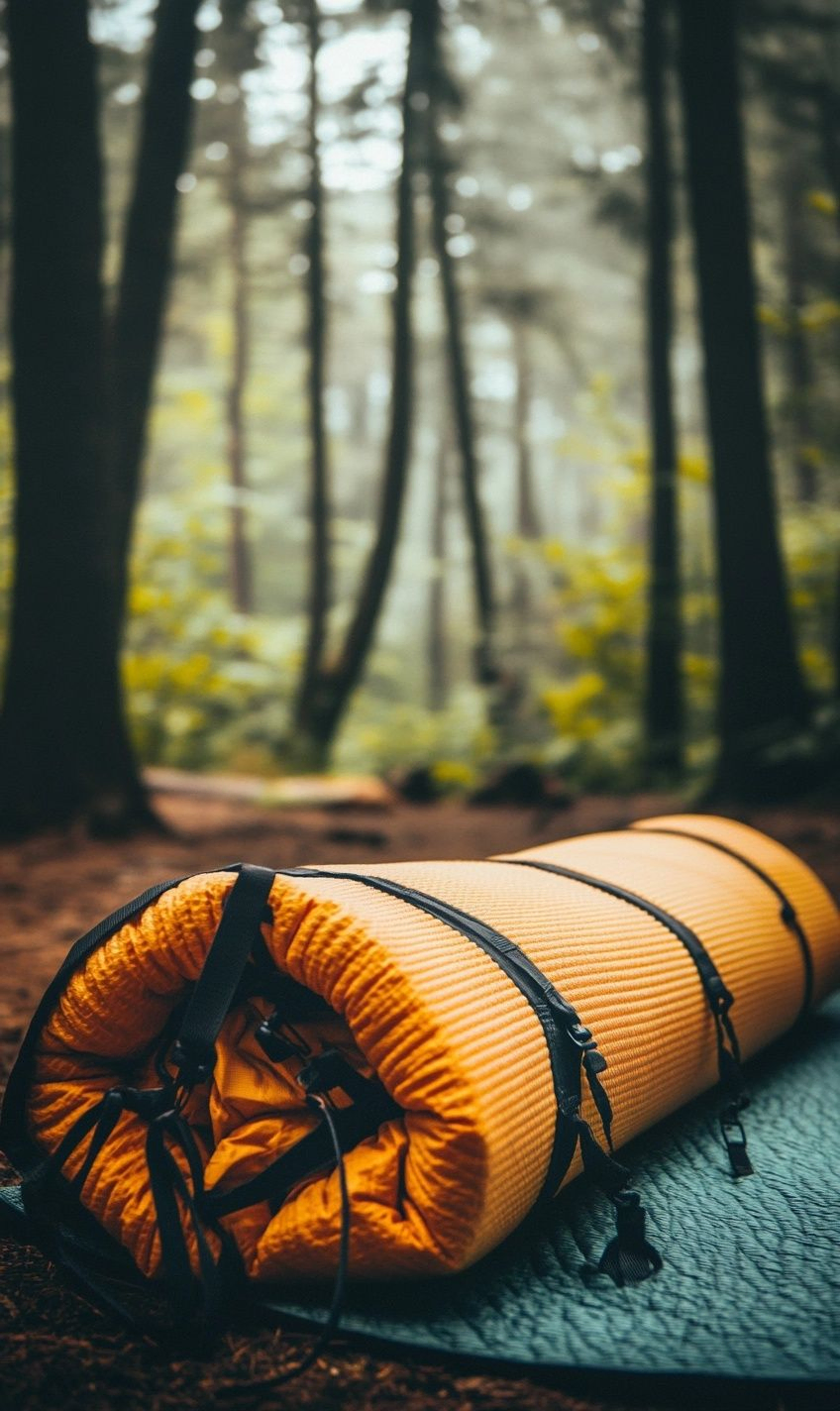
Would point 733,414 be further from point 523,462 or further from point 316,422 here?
point 523,462

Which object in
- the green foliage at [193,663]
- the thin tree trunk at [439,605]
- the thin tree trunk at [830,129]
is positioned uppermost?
the thin tree trunk at [830,129]

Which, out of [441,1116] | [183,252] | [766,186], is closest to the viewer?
[441,1116]

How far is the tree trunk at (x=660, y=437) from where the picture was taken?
35.7ft

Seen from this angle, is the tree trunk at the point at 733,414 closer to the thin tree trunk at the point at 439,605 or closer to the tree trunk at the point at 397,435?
the tree trunk at the point at 397,435

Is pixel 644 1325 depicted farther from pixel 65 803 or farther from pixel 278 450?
pixel 278 450

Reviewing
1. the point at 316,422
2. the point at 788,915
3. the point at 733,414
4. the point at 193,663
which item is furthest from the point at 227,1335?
the point at 316,422

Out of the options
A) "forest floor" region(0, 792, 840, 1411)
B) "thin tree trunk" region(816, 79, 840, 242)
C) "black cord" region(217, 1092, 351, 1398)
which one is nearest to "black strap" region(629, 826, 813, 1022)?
"forest floor" region(0, 792, 840, 1411)

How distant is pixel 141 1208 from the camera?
173 cm

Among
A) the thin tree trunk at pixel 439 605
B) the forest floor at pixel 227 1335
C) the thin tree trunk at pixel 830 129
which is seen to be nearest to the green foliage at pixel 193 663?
the forest floor at pixel 227 1335

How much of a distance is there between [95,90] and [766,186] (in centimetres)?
1082

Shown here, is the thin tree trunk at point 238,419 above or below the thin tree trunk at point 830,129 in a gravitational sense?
below

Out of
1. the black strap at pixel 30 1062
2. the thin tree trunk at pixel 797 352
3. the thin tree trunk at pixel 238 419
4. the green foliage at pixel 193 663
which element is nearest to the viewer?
the black strap at pixel 30 1062

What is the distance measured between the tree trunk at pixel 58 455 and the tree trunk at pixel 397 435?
6.11 metres

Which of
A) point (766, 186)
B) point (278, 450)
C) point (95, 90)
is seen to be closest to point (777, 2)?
point (766, 186)
